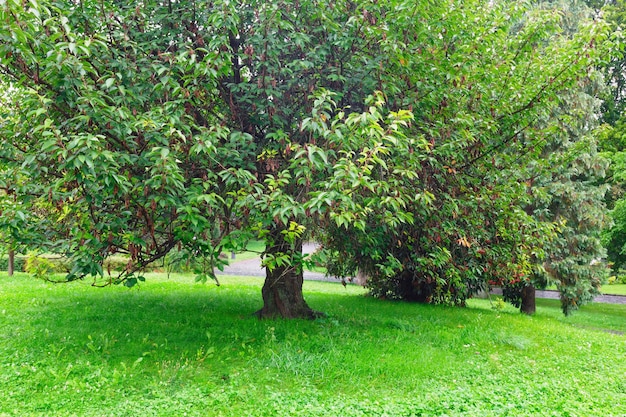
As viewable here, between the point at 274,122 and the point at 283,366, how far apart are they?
290 centimetres

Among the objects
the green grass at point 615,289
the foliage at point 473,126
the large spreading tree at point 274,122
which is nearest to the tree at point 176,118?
the large spreading tree at point 274,122

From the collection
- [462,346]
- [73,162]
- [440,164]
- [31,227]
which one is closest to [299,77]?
[440,164]

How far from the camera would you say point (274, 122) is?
17.7 feet

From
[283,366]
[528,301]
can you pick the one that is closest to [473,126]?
[283,366]

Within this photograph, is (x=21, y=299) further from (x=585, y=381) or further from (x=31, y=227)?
(x=585, y=381)

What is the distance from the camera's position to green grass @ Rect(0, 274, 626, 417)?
13.9 ft

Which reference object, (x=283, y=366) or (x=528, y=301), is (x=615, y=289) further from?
(x=283, y=366)

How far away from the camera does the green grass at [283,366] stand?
422cm

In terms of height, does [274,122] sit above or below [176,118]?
above

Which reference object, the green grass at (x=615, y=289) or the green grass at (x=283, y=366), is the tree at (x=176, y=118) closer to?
the green grass at (x=283, y=366)

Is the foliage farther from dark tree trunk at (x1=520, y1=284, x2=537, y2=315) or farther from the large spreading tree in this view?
dark tree trunk at (x1=520, y1=284, x2=537, y2=315)

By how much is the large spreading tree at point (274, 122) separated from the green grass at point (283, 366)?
1075 millimetres

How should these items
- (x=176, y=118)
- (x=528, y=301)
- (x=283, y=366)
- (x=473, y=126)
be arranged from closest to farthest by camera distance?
(x=176, y=118) < (x=283, y=366) < (x=473, y=126) < (x=528, y=301)

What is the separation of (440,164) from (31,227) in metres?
5.17
